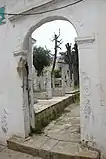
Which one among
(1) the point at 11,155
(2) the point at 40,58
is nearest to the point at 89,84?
(1) the point at 11,155

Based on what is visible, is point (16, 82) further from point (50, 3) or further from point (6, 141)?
point (50, 3)

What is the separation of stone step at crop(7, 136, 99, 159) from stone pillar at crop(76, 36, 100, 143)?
345 mm

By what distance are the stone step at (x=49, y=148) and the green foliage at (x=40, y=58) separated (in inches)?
682

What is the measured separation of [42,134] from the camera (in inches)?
250

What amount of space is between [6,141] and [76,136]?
6.27 feet

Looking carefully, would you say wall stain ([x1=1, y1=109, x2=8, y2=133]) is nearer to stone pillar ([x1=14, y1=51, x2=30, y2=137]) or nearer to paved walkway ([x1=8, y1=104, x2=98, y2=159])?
paved walkway ([x1=8, y1=104, x2=98, y2=159])

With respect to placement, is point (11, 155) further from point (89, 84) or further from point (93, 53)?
point (93, 53)

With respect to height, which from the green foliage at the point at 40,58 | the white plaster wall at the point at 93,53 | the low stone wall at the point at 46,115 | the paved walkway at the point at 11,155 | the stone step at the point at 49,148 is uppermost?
the green foliage at the point at 40,58

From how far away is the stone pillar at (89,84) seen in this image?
4.70m

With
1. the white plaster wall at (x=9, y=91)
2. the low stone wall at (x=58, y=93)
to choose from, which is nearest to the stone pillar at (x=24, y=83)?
the white plaster wall at (x=9, y=91)

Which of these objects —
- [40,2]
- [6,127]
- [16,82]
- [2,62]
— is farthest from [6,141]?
[40,2]

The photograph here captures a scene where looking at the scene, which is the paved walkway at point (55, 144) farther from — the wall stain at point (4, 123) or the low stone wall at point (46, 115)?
the wall stain at point (4, 123)

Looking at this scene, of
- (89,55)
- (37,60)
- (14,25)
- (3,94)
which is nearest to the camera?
(89,55)

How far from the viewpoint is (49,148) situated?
5.32m
